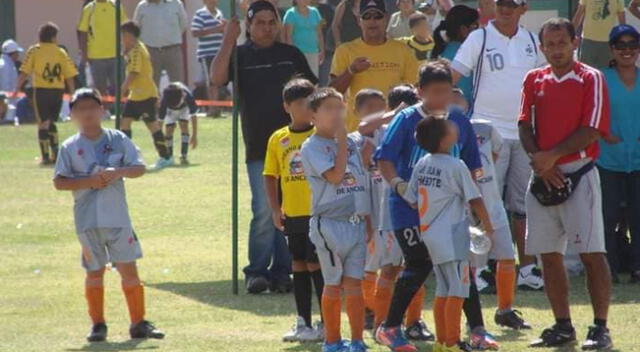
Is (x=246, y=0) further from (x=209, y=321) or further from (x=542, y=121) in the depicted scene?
(x=542, y=121)

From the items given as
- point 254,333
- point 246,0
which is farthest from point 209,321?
point 246,0

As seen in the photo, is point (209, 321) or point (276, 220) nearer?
point (276, 220)

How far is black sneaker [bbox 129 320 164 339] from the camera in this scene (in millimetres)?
10562

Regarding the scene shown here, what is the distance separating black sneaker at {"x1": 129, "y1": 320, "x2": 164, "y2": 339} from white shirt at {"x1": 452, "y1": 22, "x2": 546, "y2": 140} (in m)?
3.04

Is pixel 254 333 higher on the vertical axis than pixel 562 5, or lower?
lower

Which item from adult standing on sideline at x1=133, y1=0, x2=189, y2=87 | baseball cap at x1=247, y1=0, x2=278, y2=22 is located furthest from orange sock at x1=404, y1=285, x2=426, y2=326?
adult standing on sideline at x1=133, y1=0, x2=189, y2=87

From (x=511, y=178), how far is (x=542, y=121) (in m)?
2.42

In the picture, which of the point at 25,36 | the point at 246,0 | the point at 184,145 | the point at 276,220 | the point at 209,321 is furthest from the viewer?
the point at 25,36

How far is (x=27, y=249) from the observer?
15641mm

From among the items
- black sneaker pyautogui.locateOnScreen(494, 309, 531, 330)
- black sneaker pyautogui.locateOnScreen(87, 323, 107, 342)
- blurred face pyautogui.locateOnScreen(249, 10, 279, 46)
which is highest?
blurred face pyautogui.locateOnScreen(249, 10, 279, 46)

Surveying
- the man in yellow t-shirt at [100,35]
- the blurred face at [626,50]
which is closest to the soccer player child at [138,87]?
the man in yellow t-shirt at [100,35]

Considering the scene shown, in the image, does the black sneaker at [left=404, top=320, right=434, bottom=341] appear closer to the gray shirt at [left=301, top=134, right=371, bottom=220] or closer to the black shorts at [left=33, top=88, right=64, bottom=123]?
the gray shirt at [left=301, top=134, right=371, bottom=220]

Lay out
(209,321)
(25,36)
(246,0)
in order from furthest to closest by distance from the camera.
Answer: (25,36)
(246,0)
(209,321)

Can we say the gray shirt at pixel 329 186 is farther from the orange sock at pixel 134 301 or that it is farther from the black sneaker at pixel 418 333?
the orange sock at pixel 134 301
